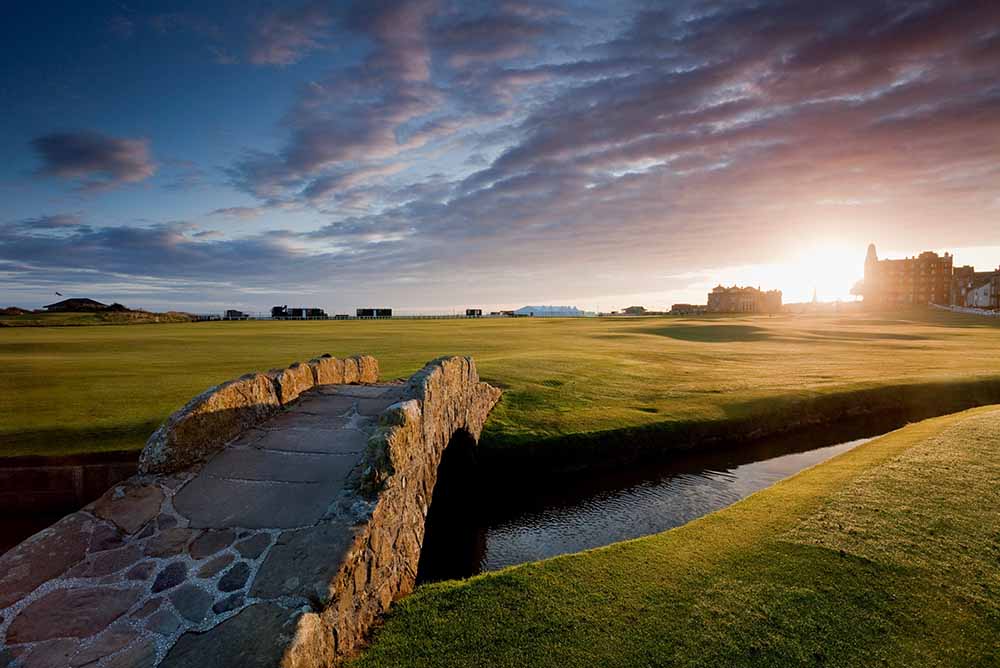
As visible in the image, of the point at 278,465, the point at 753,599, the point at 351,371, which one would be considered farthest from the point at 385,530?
the point at 351,371

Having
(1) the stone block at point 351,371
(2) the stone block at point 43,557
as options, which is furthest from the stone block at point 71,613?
(1) the stone block at point 351,371

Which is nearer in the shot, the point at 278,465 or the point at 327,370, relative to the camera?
the point at 278,465

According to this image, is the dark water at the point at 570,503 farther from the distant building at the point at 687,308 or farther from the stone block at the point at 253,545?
the distant building at the point at 687,308

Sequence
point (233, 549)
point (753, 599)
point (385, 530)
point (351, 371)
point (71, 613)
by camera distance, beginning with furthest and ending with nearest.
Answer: point (351, 371), point (385, 530), point (753, 599), point (233, 549), point (71, 613)

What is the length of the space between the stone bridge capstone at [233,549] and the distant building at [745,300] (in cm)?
15375

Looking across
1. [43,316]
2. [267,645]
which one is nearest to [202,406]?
[267,645]

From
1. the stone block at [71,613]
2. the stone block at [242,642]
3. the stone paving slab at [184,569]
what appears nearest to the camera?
the stone block at [242,642]

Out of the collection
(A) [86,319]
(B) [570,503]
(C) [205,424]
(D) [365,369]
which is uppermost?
(A) [86,319]

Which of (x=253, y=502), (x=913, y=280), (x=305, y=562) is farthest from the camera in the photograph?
(x=913, y=280)

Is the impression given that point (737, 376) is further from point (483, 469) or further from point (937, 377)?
point (483, 469)

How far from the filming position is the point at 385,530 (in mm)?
6980

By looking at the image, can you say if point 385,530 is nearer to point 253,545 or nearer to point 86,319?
point 253,545

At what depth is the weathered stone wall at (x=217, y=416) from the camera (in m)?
7.79

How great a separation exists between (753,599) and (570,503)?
7123 mm
